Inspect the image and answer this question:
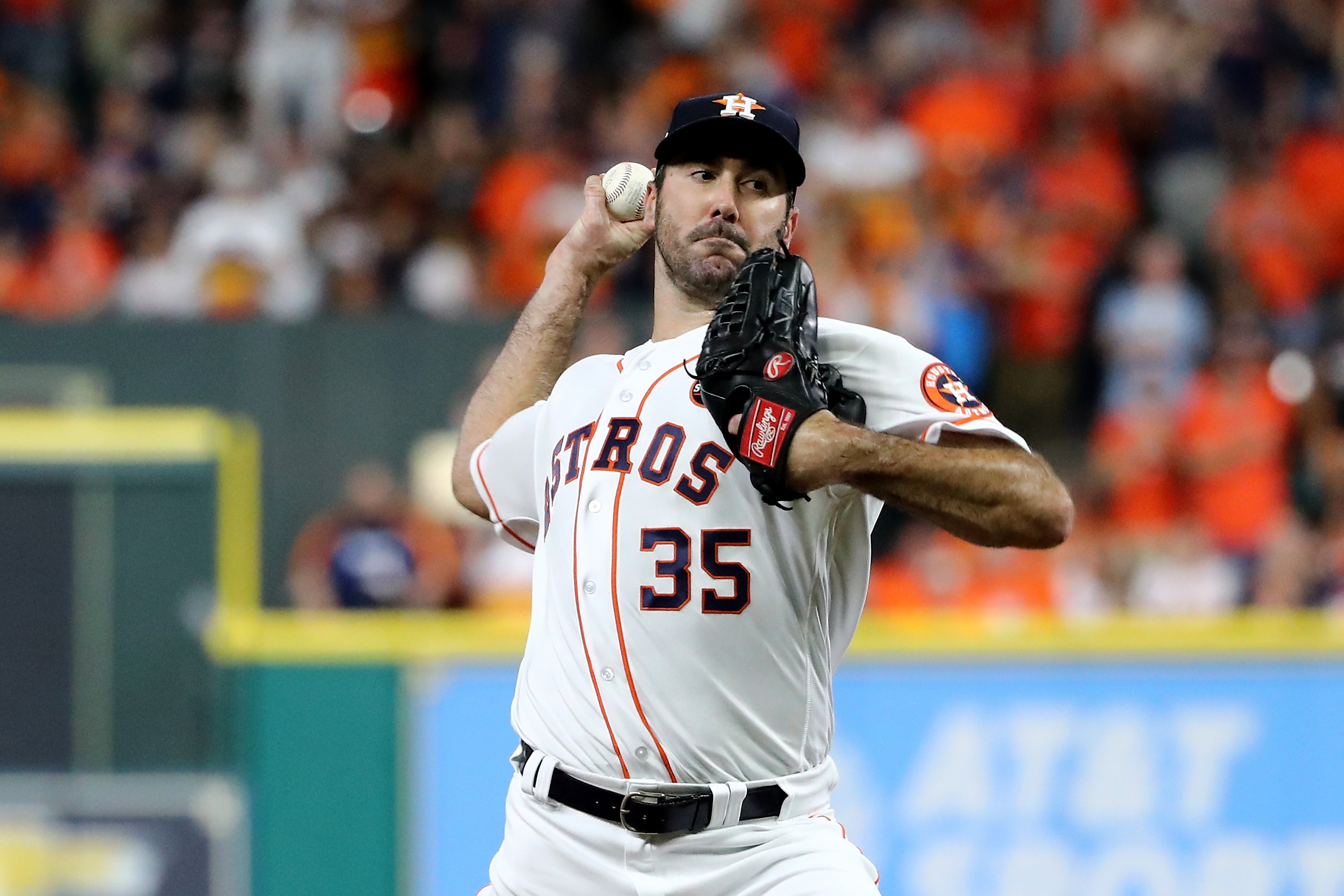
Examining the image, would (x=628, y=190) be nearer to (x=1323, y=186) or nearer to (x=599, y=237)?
(x=599, y=237)

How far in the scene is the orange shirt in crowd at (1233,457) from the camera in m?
8.79

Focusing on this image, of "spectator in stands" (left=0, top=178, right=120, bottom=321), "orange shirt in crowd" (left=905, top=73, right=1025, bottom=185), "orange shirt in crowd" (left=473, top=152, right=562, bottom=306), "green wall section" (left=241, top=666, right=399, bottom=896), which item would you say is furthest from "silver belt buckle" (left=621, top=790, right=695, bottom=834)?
"spectator in stands" (left=0, top=178, right=120, bottom=321)

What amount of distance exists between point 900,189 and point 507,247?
2292 mm

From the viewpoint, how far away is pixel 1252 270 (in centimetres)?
991

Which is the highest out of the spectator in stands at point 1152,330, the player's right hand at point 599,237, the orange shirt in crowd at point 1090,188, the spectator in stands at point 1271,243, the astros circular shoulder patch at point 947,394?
the orange shirt in crowd at point 1090,188

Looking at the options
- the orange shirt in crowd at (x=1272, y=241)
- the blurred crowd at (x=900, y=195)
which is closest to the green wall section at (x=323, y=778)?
the blurred crowd at (x=900, y=195)

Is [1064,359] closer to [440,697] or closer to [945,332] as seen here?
[945,332]

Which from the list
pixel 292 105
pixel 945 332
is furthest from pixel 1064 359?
pixel 292 105

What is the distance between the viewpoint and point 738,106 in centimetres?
342

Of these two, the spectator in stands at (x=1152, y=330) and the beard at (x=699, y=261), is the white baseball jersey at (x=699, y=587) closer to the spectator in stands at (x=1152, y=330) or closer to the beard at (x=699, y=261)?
the beard at (x=699, y=261)

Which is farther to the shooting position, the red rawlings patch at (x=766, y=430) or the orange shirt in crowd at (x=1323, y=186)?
the orange shirt in crowd at (x=1323, y=186)

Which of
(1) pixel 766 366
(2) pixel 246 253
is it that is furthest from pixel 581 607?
(2) pixel 246 253

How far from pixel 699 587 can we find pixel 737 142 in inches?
34.3

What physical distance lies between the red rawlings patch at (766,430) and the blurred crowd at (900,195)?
5454 mm
